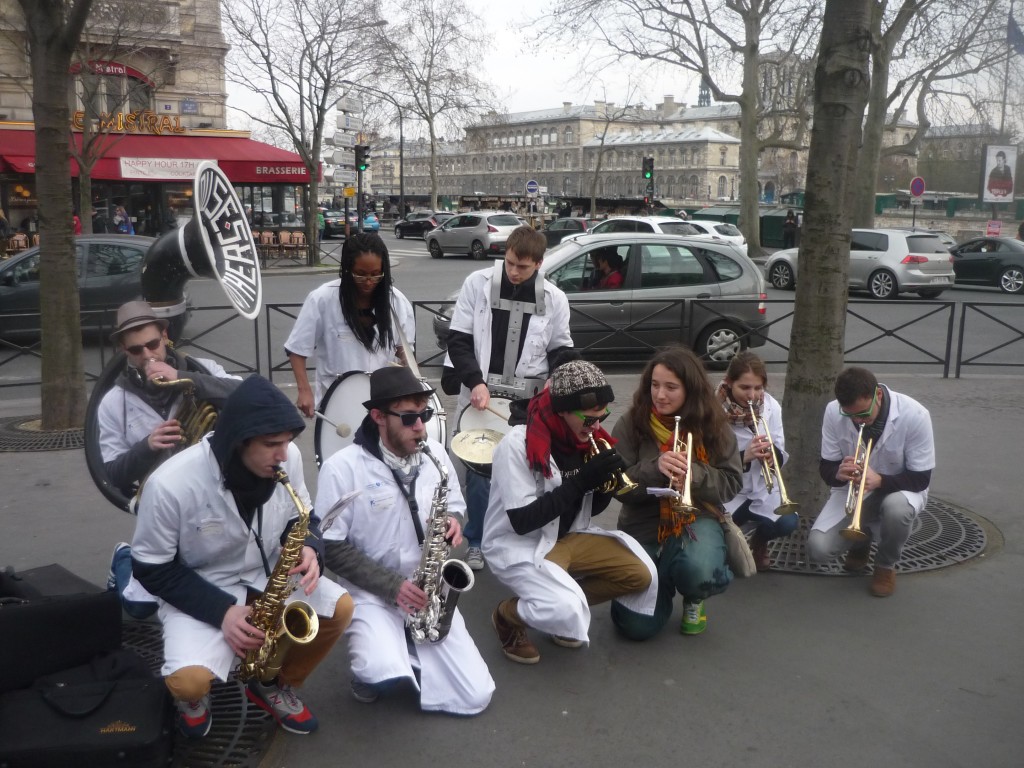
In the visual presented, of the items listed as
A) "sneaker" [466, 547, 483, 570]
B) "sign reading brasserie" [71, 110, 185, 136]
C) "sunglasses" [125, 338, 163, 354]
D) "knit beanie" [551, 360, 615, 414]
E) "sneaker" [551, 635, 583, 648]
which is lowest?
"sneaker" [551, 635, 583, 648]

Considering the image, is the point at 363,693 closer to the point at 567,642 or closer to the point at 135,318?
the point at 567,642

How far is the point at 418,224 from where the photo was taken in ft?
151

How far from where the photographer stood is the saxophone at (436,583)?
363 centimetres

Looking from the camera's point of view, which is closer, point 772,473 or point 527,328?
point 772,473

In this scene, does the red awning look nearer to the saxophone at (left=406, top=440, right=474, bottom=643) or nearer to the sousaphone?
the sousaphone

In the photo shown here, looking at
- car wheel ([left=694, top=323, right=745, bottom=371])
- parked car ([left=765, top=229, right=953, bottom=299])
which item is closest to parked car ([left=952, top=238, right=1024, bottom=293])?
parked car ([left=765, top=229, right=953, bottom=299])

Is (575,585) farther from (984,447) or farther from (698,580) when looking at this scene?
(984,447)

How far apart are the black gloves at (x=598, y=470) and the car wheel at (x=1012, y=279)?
70.6ft

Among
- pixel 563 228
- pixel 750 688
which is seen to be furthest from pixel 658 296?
pixel 563 228

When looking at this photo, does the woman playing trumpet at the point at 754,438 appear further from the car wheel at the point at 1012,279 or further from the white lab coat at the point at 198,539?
the car wheel at the point at 1012,279

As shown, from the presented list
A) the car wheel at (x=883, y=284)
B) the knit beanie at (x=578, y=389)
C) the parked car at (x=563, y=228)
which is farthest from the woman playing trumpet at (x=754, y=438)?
the parked car at (x=563, y=228)

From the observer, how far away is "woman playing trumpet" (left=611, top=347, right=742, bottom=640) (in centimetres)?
413

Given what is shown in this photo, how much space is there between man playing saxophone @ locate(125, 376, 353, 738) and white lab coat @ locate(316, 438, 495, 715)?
0.25m

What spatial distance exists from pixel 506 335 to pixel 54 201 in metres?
4.42
